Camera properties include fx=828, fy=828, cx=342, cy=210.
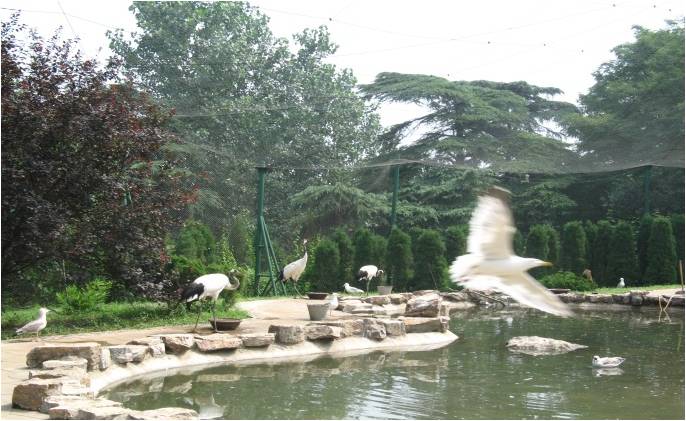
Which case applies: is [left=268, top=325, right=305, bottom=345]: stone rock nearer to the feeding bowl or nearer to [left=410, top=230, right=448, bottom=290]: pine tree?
the feeding bowl

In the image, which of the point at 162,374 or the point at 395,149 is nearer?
the point at 162,374

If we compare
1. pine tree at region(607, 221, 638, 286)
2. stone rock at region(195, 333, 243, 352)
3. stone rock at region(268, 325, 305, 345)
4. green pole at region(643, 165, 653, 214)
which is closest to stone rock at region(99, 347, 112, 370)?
stone rock at region(195, 333, 243, 352)

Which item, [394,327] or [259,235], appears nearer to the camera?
[394,327]

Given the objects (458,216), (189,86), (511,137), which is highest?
(189,86)

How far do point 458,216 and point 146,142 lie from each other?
43.0 feet

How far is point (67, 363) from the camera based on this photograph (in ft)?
21.3

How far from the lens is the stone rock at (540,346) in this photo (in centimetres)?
958

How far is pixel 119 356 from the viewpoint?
7.38 m

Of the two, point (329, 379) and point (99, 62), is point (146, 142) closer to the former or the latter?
point (99, 62)

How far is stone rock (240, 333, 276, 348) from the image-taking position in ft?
28.7

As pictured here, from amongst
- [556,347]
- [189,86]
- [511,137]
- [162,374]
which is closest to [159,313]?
[162,374]

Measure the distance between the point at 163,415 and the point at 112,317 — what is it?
5284mm

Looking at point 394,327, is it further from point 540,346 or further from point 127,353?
point 127,353

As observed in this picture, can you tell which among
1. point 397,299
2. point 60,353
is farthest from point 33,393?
point 397,299
